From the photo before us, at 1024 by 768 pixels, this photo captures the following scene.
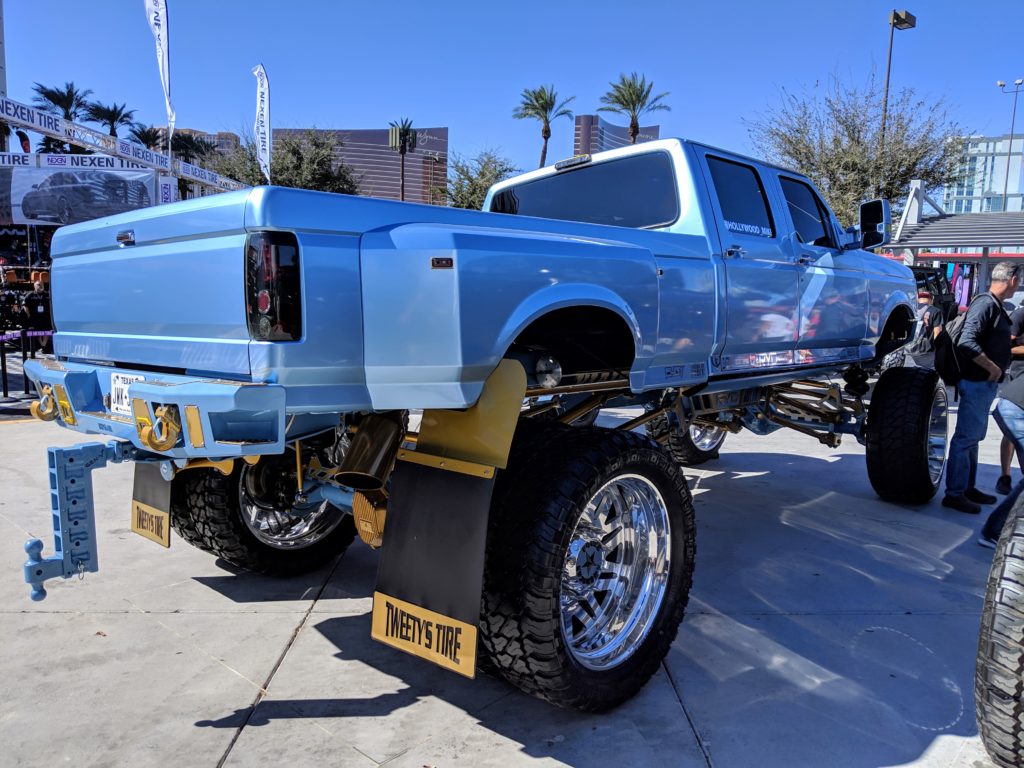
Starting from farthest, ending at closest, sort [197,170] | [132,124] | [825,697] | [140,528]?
[132,124], [197,170], [140,528], [825,697]

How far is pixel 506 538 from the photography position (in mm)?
2416

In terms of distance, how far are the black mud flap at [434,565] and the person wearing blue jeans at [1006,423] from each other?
359 centimetres

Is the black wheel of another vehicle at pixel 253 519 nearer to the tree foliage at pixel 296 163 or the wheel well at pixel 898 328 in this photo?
the wheel well at pixel 898 328

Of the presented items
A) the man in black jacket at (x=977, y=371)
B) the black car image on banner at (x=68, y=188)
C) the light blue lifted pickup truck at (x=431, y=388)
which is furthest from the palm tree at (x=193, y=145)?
the man in black jacket at (x=977, y=371)

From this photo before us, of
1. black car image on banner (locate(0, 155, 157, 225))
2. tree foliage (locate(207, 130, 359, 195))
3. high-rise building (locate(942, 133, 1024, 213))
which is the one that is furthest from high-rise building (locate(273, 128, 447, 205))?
black car image on banner (locate(0, 155, 157, 225))

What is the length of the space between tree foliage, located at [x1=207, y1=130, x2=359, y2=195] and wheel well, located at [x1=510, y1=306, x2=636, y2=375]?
3123 centimetres

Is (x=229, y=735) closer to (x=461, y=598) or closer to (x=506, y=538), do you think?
(x=461, y=598)

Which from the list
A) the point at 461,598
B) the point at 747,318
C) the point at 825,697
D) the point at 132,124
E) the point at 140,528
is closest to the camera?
the point at 461,598

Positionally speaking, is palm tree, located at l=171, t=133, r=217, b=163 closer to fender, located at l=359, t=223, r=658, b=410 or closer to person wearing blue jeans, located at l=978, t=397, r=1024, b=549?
person wearing blue jeans, located at l=978, t=397, r=1024, b=549

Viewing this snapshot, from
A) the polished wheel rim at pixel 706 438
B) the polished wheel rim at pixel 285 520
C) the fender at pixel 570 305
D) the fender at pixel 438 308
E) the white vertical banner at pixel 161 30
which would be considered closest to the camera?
the fender at pixel 438 308

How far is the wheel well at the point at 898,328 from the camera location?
19.2 feet

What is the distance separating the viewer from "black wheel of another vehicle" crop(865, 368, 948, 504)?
5.24m

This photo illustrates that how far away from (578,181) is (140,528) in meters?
3.00

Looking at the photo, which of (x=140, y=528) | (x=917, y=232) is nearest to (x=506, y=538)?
(x=140, y=528)
